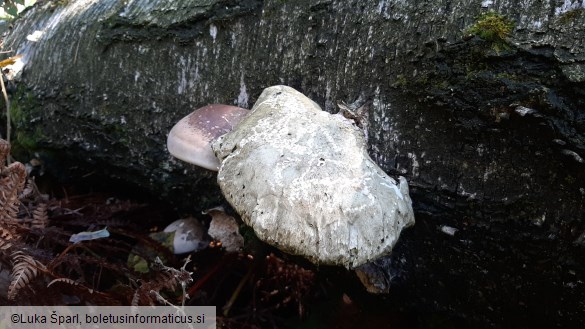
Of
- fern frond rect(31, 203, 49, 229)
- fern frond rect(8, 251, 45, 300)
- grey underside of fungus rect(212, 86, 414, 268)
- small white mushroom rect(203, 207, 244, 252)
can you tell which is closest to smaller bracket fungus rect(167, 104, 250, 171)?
grey underside of fungus rect(212, 86, 414, 268)

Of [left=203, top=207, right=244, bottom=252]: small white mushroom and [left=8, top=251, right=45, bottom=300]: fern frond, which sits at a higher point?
[left=8, top=251, right=45, bottom=300]: fern frond

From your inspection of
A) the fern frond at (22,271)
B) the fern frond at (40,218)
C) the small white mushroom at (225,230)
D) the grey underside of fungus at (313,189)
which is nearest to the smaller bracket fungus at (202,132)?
the grey underside of fungus at (313,189)

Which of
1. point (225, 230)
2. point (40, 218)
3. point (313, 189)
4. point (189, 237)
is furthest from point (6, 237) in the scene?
point (313, 189)

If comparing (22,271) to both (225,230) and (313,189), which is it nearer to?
(225,230)

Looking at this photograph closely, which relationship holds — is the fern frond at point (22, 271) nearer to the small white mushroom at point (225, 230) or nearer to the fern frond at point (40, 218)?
the fern frond at point (40, 218)

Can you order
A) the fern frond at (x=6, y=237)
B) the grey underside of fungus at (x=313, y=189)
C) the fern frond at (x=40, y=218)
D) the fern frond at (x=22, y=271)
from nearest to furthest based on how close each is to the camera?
the grey underside of fungus at (x=313, y=189) < the fern frond at (x=22, y=271) < the fern frond at (x=6, y=237) < the fern frond at (x=40, y=218)

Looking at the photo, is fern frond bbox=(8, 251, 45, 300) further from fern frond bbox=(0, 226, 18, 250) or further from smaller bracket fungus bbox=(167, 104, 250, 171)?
smaller bracket fungus bbox=(167, 104, 250, 171)

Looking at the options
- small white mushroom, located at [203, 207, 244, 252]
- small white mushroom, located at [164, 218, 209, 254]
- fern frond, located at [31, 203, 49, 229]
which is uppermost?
fern frond, located at [31, 203, 49, 229]
